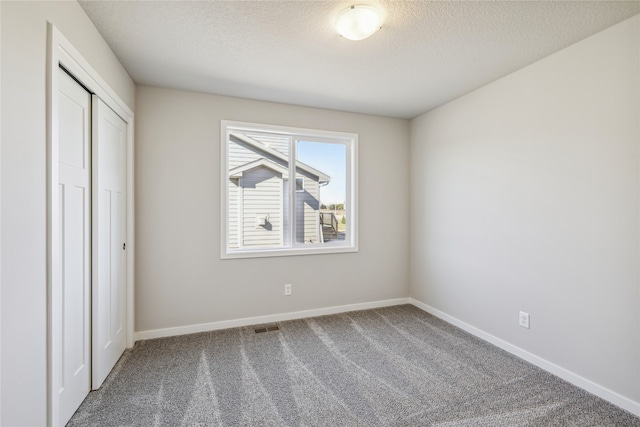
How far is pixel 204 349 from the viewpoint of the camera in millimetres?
2621

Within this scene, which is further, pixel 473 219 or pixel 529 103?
pixel 473 219

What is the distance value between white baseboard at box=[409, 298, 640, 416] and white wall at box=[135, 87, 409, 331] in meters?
1.27

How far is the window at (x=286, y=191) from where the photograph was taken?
319 centimetres

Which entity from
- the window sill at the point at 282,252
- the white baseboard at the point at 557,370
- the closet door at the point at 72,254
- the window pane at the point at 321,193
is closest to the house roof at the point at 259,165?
the window pane at the point at 321,193

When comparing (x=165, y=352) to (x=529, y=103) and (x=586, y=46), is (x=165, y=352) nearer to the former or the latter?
(x=529, y=103)

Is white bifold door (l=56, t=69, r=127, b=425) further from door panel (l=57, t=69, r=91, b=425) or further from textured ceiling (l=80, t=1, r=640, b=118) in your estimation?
textured ceiling (l=80, t=1, r=640, b=118)

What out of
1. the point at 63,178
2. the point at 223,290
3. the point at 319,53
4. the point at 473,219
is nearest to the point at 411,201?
the point at 473,219

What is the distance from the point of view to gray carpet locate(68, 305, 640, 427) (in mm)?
1775

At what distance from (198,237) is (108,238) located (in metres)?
0.87

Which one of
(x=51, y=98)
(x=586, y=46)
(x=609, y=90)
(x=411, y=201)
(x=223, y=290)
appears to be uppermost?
(x=586, y=46)

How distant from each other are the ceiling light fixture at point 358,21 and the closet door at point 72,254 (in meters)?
1.65

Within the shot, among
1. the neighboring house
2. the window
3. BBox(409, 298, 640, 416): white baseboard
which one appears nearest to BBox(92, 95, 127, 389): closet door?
the window

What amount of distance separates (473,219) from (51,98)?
3.34 meters

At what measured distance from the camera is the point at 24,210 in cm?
122
